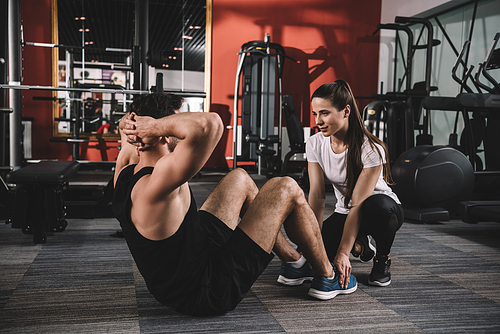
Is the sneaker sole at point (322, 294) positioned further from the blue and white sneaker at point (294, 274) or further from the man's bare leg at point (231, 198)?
the man's bare leg at point (231, 198)

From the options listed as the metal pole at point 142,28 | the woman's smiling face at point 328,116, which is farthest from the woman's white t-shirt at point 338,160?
the metal pole at point 142,28

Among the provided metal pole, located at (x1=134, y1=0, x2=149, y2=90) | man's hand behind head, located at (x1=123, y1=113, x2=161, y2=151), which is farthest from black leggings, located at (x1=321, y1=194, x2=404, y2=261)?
metal pole, located at (x1=134, y1=0, x2=149, y2=90)

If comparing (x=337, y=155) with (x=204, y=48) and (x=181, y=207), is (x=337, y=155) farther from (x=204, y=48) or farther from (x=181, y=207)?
(x=204, y=48)

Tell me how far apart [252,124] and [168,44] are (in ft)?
7.30

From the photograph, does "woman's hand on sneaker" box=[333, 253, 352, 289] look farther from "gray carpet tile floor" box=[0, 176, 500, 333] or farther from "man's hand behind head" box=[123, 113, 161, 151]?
"man's hand behind head" box=[123, 113, 161, 151]

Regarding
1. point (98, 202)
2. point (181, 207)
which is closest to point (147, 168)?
point (181, 207)

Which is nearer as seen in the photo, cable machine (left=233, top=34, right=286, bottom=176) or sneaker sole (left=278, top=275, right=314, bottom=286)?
sneaker sole (left=278, top=275, right=314, bottom=286)

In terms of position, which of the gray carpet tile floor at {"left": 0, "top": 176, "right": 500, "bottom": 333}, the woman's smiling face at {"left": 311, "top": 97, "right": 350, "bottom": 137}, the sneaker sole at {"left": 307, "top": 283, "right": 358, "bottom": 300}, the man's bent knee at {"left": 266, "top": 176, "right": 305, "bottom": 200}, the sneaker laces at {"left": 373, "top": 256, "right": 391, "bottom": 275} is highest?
→ the woman's smiling face at {"left": 311, "top": 97, "right": 350, "bottom": 137}

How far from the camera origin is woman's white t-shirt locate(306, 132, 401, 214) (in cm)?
181

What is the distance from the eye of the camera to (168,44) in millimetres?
7055

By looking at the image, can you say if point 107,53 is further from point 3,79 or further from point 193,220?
point 193,220

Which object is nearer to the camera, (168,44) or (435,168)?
(435,168)

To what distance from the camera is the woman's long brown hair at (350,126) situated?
179 cm

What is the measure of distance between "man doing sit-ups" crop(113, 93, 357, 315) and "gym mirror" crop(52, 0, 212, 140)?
5.11 meters
